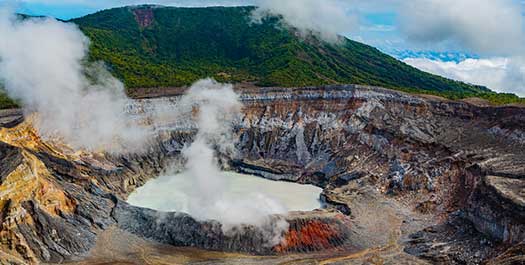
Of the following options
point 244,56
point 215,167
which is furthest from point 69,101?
point 244,56

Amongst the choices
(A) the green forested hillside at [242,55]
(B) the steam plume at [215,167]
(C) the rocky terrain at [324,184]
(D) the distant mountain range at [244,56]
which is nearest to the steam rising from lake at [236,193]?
(B) the steam plume at [215,167]

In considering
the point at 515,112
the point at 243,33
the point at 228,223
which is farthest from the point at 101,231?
the point at 243,33

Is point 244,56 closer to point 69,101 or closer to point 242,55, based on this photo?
point 242,55

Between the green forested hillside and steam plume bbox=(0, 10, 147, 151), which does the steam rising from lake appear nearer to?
steam plume bbox=(0, 10, 147, 151)

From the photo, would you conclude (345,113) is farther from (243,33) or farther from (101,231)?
(243,33)

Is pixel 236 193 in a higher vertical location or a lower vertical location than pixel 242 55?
lower

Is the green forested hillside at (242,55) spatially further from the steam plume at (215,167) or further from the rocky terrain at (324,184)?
the rocky terrain at (324,184)
